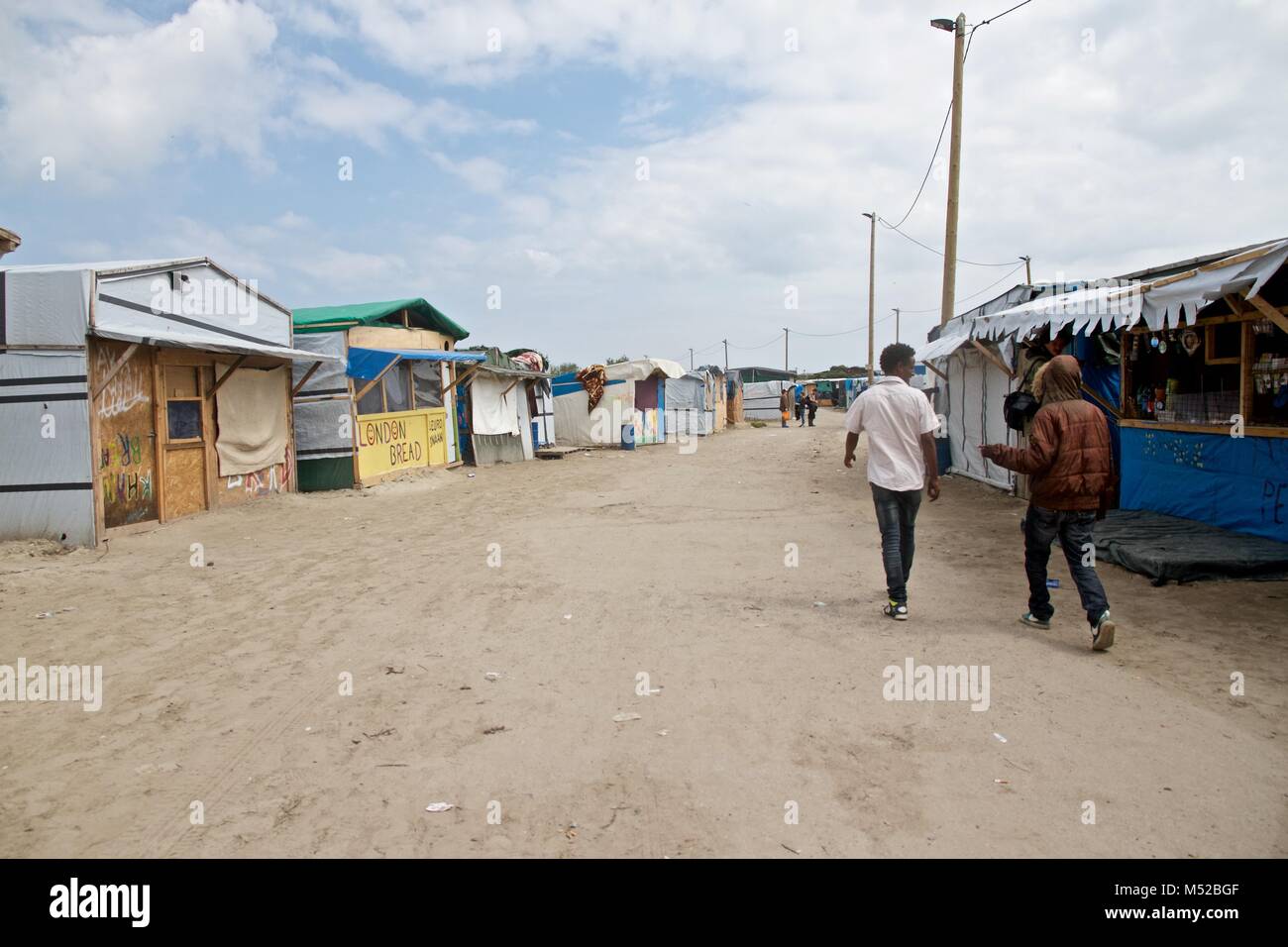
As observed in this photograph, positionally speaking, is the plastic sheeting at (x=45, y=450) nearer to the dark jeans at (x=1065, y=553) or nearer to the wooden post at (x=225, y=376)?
the wooden post at (x=225, y=376)

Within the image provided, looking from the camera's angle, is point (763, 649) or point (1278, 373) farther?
point (1278, 373)

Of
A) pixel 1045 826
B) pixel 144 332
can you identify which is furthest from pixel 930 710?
pixel 144 332

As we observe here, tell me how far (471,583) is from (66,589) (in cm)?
352

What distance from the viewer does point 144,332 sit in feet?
29.8

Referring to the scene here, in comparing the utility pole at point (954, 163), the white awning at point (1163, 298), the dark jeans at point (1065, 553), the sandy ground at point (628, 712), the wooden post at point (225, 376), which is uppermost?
the utility pole at point (954, 163)

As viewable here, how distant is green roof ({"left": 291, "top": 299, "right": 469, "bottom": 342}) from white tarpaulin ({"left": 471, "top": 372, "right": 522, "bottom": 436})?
1.47 metres

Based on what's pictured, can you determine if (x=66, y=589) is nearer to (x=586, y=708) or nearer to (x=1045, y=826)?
(x=586, y=708)

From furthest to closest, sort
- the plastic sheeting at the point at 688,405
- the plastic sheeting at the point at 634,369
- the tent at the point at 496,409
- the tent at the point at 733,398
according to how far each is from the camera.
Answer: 1. the tent at the point at 733,398
2. the plastic sheeting at the point at 688,405
3. the plastic sheeting at the point at 634,369
4. the tent at the point at 496,409

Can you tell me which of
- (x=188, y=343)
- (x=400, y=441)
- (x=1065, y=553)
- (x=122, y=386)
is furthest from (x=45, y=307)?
(x=1065, y=553)

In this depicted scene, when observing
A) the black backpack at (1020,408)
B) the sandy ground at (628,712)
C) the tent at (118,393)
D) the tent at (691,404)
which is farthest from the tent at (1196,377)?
the tent at (691,404)

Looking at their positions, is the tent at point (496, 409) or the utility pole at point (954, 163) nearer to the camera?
the utility pole at point (954, 163)

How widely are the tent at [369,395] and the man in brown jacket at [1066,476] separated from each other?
11461 mm

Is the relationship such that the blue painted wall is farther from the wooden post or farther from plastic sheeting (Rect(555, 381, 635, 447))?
plastic sheeting (Rect(555, 381, 635, 447))

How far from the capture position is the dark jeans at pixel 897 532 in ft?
18.7
